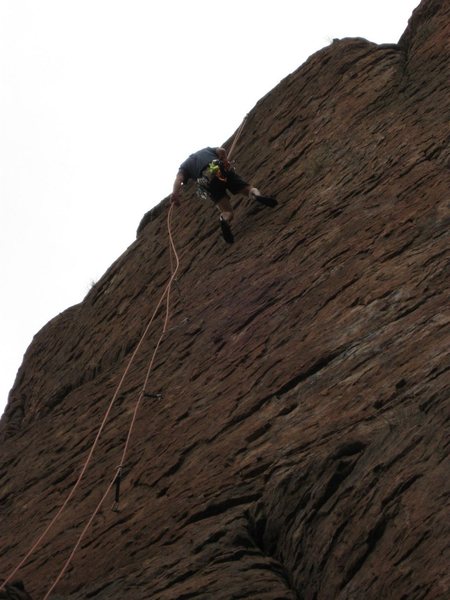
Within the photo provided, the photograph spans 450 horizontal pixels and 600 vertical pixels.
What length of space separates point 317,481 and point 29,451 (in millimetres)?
5899

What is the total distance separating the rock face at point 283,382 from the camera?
7.87m

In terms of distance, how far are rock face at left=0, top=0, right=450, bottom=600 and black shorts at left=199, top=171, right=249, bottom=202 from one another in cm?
28

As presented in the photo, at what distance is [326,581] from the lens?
764cm

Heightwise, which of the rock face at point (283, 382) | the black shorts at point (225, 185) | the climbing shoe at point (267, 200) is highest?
the black shorts at point (225, 185)

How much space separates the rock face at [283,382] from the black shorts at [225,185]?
28cm

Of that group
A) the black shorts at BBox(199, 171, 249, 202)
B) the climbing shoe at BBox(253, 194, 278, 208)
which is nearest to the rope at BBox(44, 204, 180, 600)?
the black shorts at BBox(199, 171, 249, 202)

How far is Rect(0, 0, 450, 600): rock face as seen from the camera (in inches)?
310

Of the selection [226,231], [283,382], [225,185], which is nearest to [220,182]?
[225,185]

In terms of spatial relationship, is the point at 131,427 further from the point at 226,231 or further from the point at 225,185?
the point at 225,185

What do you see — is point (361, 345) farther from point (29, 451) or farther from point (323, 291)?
point (29, 451)

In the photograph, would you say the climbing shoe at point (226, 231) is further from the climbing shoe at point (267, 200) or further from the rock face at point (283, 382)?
the climbing shoe at point (267, 200)

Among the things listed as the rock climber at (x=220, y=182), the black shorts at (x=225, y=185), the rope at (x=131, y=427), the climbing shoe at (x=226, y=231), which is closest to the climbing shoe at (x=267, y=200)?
the rock climber at (x=220, y=182)

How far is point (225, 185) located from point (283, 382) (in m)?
4.78

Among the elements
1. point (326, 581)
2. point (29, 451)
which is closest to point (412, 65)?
point (29, 451)
